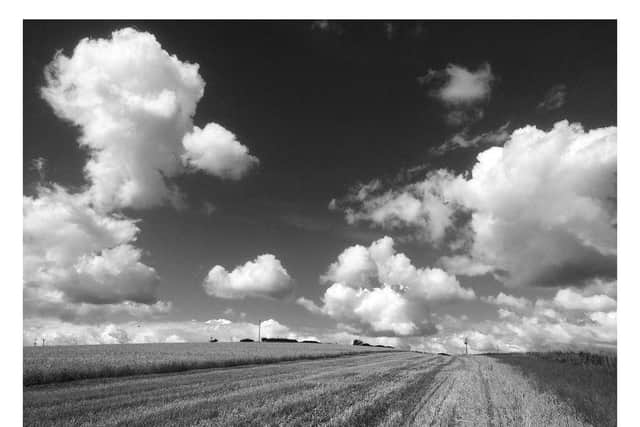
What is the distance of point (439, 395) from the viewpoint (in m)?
17.4

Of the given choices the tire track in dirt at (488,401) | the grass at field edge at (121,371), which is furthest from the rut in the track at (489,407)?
the grass at field edge at (121,371)

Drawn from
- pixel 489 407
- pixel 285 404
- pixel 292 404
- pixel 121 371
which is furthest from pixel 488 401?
pixel 121 371

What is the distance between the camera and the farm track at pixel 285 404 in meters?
11.8

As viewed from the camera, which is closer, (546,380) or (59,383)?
(59,383)

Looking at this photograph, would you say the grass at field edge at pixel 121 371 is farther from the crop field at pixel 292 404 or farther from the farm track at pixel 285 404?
the farm track at pixel 285 404

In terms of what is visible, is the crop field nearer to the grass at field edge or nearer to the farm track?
the farm track

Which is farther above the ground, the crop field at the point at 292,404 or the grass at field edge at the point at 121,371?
the crop field at the point at 292,404

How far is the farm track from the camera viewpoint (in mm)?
11820

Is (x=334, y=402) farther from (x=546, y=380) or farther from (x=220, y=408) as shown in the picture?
(x=546, y=380)

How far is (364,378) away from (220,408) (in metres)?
11.5

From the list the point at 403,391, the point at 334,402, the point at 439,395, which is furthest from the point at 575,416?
the point at 334,402

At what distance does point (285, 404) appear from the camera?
13.9 metres

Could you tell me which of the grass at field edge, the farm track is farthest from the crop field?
the grass at field edge

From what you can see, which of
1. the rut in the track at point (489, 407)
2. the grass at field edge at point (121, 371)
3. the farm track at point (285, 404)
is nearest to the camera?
the farm track at point (285, 404)
